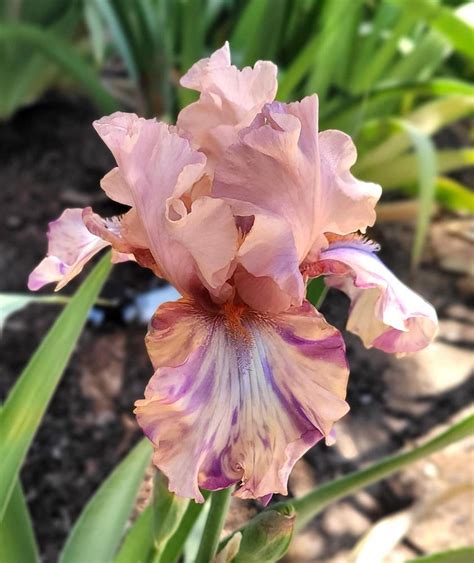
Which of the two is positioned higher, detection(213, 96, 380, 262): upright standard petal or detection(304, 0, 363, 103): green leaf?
detection(213, 96, 380, 262): upright standard petal

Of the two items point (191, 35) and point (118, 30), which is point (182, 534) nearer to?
point (191, 35)

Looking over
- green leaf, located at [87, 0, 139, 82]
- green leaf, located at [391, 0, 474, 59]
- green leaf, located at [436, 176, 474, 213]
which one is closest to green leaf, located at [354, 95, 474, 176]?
green leaf, located at [436, 176, 474, 213]

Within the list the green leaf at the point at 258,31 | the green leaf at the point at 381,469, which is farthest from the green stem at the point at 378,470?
the green leaf at the point at 258,31

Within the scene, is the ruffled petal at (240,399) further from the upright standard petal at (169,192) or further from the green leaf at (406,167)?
the green leaf at (406,167)

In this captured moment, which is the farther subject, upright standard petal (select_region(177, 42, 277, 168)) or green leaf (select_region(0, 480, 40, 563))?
green leaf (select_region(0, 480, 40, 563))

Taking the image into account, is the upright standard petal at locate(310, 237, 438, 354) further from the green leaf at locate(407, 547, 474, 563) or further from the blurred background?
the blurred background

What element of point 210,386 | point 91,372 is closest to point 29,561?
point 210,386
